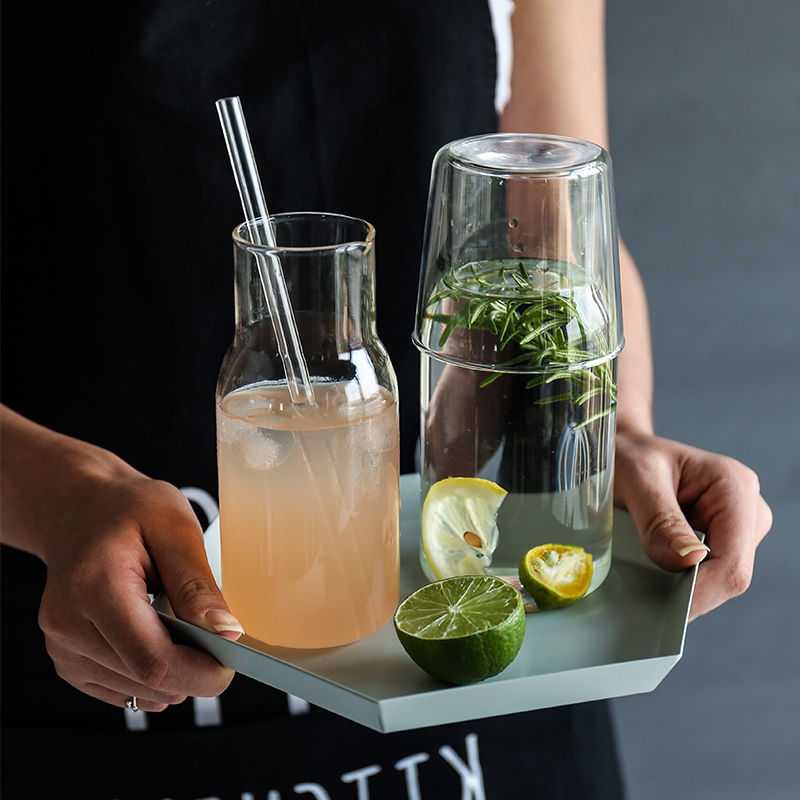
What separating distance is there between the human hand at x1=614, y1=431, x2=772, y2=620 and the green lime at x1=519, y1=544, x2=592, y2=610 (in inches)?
2.5

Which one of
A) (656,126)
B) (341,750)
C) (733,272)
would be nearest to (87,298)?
(341,750)

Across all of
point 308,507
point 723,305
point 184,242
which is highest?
point 184,242

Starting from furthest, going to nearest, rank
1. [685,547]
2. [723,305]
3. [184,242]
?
[723,305] < [184,242] < [685,547]

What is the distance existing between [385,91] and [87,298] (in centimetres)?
37

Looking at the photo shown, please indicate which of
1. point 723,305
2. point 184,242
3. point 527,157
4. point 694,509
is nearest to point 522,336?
point 527,157

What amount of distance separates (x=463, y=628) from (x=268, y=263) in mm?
237

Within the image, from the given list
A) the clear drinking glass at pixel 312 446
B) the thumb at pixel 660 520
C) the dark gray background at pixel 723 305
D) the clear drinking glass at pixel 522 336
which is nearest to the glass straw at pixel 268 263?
the clear drinking glass at pixel 312 446

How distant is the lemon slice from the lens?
2.02ft

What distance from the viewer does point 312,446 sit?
1.77 feet

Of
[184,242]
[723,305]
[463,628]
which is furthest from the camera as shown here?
[723,305]

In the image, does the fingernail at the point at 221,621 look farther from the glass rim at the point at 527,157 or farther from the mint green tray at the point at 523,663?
the glass rim at the point at 527,157

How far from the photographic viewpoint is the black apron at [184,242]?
88 cm

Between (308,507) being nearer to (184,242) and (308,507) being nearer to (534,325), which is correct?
(534,325)

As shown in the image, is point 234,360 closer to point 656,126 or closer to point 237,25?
point 237,25
